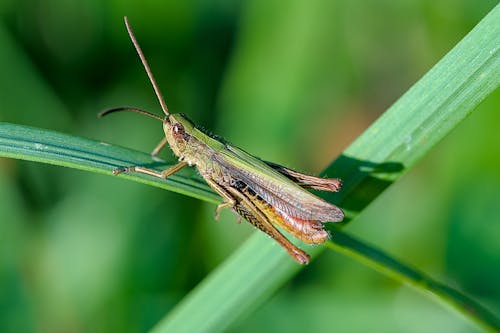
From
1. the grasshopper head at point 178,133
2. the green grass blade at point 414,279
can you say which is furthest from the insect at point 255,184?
the green grass blade at point 414,279

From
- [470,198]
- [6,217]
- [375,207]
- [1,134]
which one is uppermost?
[6,217]

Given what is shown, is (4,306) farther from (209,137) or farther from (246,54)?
(246,54)

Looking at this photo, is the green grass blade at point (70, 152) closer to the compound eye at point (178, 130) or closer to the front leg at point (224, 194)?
the front leg at point (224, 194)

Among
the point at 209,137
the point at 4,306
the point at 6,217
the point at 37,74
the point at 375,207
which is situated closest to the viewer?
the point at 209,137

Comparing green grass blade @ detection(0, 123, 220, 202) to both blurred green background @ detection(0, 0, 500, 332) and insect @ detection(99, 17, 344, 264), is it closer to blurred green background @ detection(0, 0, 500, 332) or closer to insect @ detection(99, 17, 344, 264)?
insect @ detection(99, 17, 344, 264)

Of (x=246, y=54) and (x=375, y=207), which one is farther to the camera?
(x=246, y=54)

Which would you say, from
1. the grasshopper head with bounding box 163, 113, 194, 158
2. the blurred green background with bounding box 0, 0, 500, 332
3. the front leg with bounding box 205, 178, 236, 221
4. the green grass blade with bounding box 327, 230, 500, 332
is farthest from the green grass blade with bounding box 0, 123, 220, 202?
the blurred green background with bounding box 0, 0, 500, 332

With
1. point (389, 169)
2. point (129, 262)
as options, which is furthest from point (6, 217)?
point (389, 169)

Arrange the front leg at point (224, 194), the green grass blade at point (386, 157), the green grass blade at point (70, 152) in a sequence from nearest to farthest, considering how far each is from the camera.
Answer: the green grass blade at point (70, 152) → the green grass blade at point (386, 157) → the front leg at point (224, 194)
